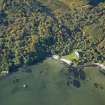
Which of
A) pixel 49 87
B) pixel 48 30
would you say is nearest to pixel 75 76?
pixel 49 87

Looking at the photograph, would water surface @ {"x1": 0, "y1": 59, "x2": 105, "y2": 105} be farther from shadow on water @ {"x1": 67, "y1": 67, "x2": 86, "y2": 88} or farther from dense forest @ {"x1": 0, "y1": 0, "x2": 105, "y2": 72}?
dense forest @ {"x1": 0, "y1": 0, "x2": 105, "y2": 72}

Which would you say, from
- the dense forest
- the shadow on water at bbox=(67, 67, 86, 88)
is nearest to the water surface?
the shadow on water at bbox=(67, 67, 86, 88)

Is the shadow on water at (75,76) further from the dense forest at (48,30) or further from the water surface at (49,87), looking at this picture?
the dense forest at (48,30)

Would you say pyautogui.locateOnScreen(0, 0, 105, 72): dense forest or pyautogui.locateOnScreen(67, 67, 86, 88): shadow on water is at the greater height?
pyautogui.locateOnScreen(0, 0, 105, 72): dense forest

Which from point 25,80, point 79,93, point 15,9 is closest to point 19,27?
point 15,9

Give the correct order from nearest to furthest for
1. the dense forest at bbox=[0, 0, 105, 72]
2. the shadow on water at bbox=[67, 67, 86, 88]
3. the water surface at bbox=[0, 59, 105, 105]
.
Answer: the water surface at bbox=[0, 59, 105, 105]
the shadow on water at bbox=[67, 67, 86, 88]
the dense forest at bbox=[0, 0, 105, 72]

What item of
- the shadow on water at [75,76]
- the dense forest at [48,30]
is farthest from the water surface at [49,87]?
the dense forest at [48,30]

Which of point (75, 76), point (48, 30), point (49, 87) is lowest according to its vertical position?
point (49, 87)

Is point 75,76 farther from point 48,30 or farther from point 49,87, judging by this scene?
point 48,30
